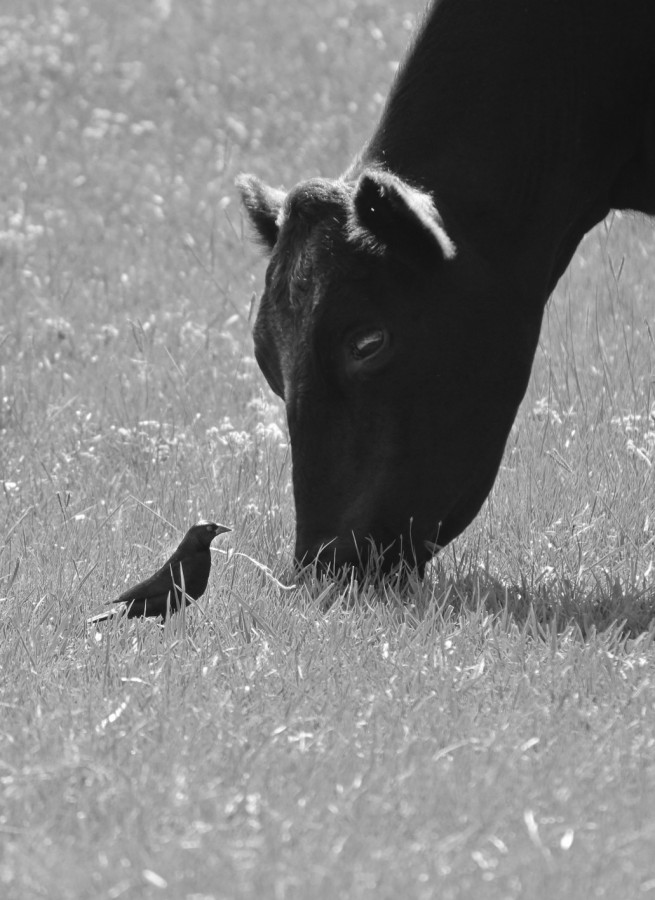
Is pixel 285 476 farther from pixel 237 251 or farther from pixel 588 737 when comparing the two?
pixel 237 251

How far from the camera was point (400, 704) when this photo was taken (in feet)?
12.7

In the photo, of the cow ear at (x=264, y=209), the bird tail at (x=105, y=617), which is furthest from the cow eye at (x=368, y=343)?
the bird tail at (x=105, y=617)

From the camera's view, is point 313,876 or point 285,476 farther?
point 285,476

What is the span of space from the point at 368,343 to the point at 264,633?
930 mm

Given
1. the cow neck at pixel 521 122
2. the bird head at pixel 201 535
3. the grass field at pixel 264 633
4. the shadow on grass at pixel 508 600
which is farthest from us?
the bird head at pixel 201 535

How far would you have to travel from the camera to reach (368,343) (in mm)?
A: 4594

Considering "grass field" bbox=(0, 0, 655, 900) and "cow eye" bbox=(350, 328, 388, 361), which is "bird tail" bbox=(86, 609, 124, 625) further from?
"cow eye" bbox=(350, 328, 388, 361)

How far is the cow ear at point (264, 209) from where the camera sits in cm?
505

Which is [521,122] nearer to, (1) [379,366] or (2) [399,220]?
(2) [399,220]

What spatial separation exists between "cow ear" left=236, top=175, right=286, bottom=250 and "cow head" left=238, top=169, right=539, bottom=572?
0.34m

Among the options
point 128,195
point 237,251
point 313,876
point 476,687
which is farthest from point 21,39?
point 313,876

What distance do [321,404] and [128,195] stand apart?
6.85 m

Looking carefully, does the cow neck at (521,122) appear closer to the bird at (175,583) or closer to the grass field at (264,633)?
the grass field at (264,633)

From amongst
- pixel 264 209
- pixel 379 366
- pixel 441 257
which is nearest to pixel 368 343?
pixel 379 366
